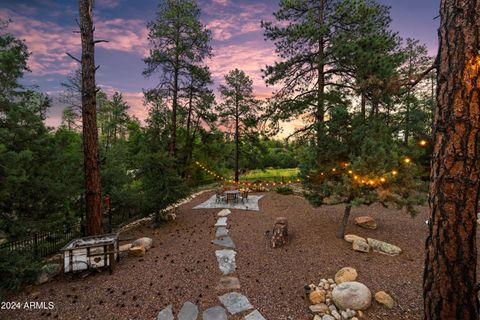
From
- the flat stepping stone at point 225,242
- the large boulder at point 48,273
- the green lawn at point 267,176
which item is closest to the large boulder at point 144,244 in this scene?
the large boulder at point 48,273

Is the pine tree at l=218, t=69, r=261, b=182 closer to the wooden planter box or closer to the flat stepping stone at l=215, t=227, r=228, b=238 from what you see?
the flat stepping stone at l=215, t=227, r=228, b=238

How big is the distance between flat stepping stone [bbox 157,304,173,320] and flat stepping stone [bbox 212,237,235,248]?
2.65 meters

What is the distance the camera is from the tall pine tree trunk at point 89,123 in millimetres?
5336

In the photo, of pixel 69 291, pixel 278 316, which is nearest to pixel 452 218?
pixel 278 316

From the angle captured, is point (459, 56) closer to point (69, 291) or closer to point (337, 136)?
point (337, 136)

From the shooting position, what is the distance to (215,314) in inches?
135

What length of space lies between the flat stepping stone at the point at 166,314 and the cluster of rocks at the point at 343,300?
2364 mm

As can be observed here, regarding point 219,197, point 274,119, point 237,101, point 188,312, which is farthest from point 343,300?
point 237,101

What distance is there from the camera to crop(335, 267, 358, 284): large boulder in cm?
416

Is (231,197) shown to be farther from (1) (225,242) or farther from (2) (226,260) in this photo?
(2) (226,260)

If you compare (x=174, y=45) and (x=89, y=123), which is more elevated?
(x=174, y=45)

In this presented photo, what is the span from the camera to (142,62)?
11.8 metres

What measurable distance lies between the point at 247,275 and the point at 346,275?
205 centimetres

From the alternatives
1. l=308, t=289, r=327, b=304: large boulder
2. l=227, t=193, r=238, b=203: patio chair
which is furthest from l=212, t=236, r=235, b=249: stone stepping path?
l=227, t=193, r=238, b=203: patio chair
